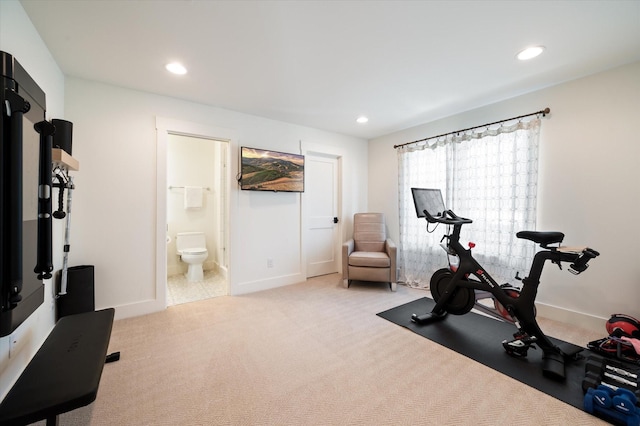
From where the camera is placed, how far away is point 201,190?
15.2 feet

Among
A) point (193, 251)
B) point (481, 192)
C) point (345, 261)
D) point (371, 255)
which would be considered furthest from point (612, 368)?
point (193, 251)

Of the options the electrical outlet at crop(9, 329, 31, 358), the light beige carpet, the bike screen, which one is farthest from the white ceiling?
the light beige carpet

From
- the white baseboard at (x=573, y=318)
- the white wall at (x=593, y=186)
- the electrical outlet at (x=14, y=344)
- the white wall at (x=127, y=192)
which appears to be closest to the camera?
the electrical outlet at (x=14, y=344)

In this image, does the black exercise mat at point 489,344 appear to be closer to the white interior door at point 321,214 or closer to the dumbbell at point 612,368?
the dumbbell at point 612,368

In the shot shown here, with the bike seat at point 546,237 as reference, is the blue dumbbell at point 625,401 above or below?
below

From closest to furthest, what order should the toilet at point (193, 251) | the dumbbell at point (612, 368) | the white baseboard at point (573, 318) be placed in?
the dumbbell at point (612, 368) → the white baseboard at point (573, 318) → the toilet at point (193, 251)

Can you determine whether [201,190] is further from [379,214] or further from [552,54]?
[552,54]

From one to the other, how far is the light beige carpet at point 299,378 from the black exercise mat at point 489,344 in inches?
3.8

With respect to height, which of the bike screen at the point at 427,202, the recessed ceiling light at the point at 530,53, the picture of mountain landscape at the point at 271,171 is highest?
the recessed ceiling light at the point at 530,53

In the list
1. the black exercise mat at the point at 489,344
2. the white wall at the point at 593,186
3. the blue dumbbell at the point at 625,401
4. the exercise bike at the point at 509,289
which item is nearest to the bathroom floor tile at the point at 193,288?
the black exercise mat at the point at 489,344

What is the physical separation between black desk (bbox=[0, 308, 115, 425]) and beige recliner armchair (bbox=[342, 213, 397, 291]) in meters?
2.70

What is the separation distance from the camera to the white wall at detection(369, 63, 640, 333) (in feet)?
7.29

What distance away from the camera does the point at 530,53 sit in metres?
2.07

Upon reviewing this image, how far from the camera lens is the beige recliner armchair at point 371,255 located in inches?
139
